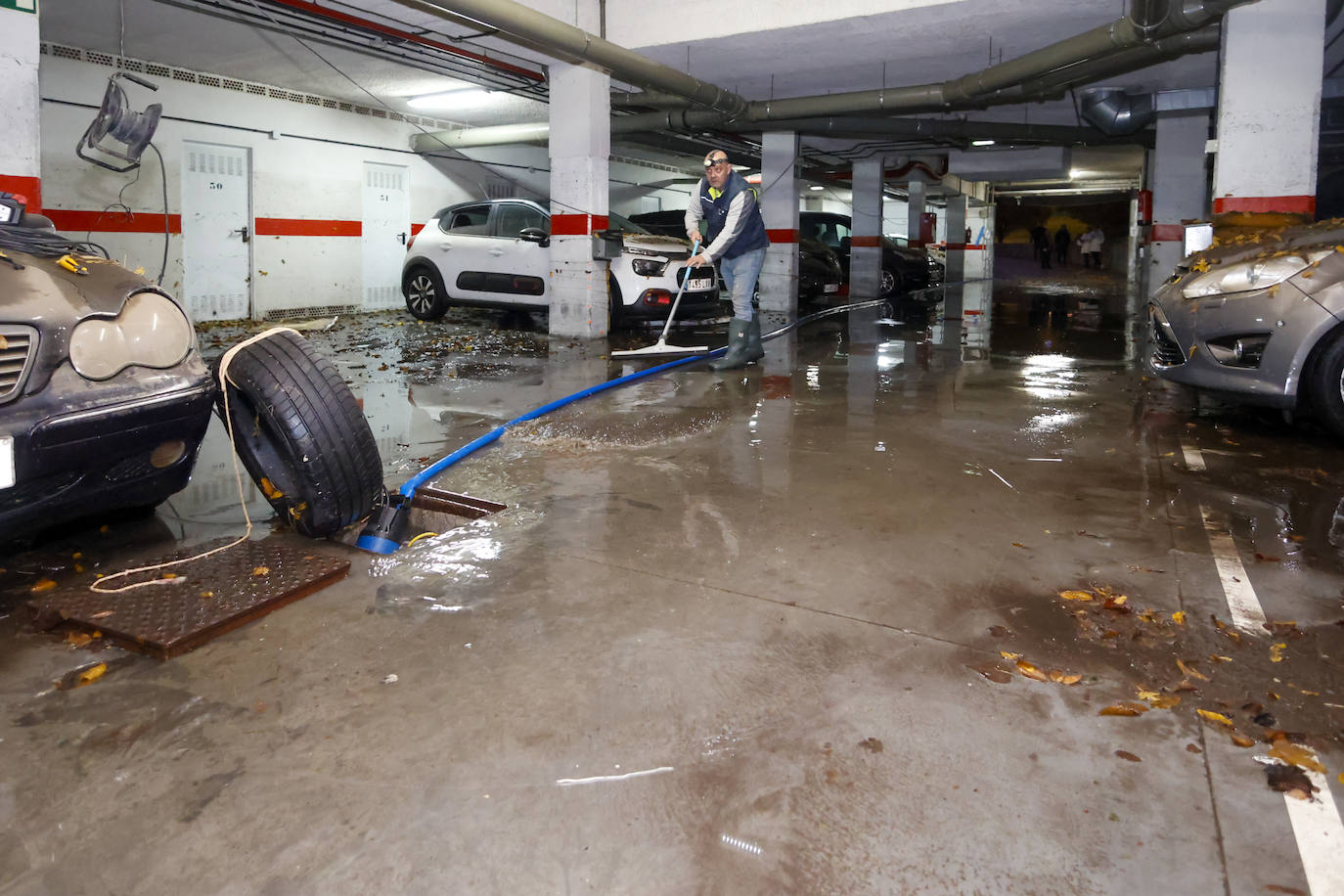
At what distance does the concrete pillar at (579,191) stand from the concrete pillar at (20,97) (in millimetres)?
6016

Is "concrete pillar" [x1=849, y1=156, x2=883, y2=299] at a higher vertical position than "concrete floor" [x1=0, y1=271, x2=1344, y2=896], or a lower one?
higher

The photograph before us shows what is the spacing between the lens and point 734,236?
26.4 feet

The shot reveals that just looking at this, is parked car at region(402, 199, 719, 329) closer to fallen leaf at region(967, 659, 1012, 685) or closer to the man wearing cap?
the man wearing cap

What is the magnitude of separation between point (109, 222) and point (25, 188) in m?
6.36

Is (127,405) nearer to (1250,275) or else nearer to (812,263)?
(1250,275)

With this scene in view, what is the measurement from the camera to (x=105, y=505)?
3.20 meters

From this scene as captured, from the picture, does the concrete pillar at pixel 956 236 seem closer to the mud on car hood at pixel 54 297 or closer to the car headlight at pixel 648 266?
the car headlight at pixel 648 266

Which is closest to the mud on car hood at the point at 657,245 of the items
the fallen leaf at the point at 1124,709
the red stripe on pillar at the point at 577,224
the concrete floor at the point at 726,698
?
the red stripe on pillar at the point at 577,224

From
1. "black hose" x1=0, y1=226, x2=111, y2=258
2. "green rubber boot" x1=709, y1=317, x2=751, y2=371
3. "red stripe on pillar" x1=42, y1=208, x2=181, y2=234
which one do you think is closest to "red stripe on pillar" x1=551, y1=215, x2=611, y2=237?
"green rubber boot" x1=709, y1=317, x2=751, y2=371

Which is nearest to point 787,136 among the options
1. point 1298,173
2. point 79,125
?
point 1298,173

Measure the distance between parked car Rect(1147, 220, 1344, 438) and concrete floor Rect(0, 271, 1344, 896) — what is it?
552 mm

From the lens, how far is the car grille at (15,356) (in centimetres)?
266

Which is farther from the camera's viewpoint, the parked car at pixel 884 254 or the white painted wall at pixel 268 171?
the parked car at pixel 884 254

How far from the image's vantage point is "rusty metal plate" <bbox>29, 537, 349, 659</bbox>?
2713mm
